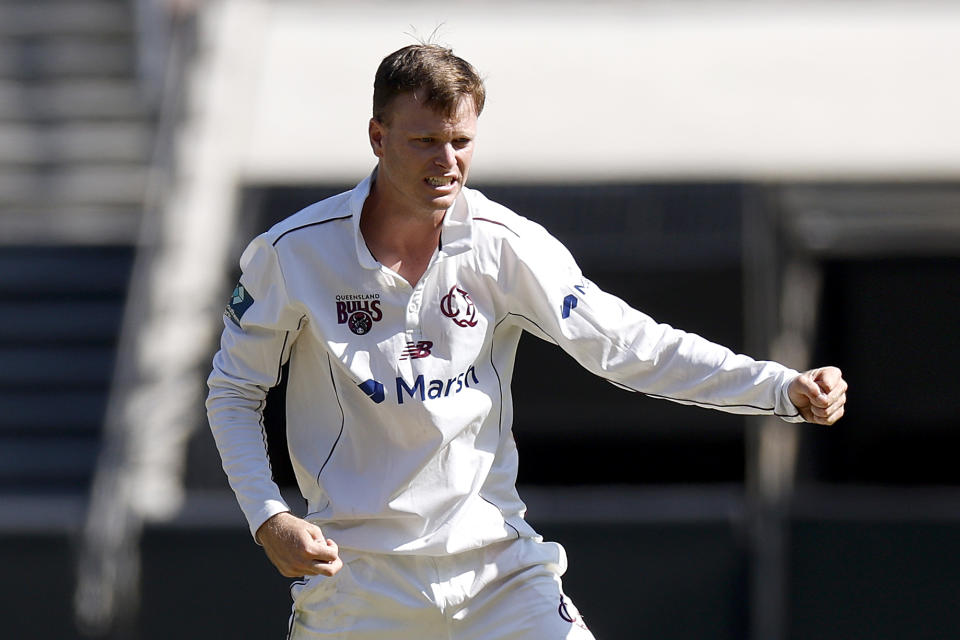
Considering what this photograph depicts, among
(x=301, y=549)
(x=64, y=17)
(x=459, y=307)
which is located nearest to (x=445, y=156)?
(x=459, y=307)

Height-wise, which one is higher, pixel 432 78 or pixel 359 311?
pixel 432 78

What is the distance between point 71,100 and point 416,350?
23.0ft

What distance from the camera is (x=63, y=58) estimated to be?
9.73 m

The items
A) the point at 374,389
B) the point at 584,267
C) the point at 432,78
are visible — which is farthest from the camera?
the point at 584,267

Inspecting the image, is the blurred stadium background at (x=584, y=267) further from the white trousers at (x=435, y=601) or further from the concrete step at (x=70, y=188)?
the white trousers at (x=435, y=601)

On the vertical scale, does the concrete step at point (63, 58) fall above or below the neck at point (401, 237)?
above

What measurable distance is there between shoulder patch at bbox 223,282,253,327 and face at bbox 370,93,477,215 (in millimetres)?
425

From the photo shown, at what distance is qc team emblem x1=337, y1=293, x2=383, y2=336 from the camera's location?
10.6 feet

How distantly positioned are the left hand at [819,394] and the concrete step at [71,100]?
7.15m

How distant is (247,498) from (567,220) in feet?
16.8

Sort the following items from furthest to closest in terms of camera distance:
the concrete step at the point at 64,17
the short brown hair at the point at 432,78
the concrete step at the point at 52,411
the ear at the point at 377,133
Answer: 1. the concrete step at the point at 64,17
2. the concrete step at the point at 52,411
3. the ear at the point at 377,133
4. the short brown hair at the point at 432,78

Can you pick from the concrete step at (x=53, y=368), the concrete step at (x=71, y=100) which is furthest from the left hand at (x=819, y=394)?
the concrete step at (x=71, y=100)

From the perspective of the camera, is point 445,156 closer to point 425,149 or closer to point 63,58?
point 425,149

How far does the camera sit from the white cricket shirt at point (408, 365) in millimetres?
3207
